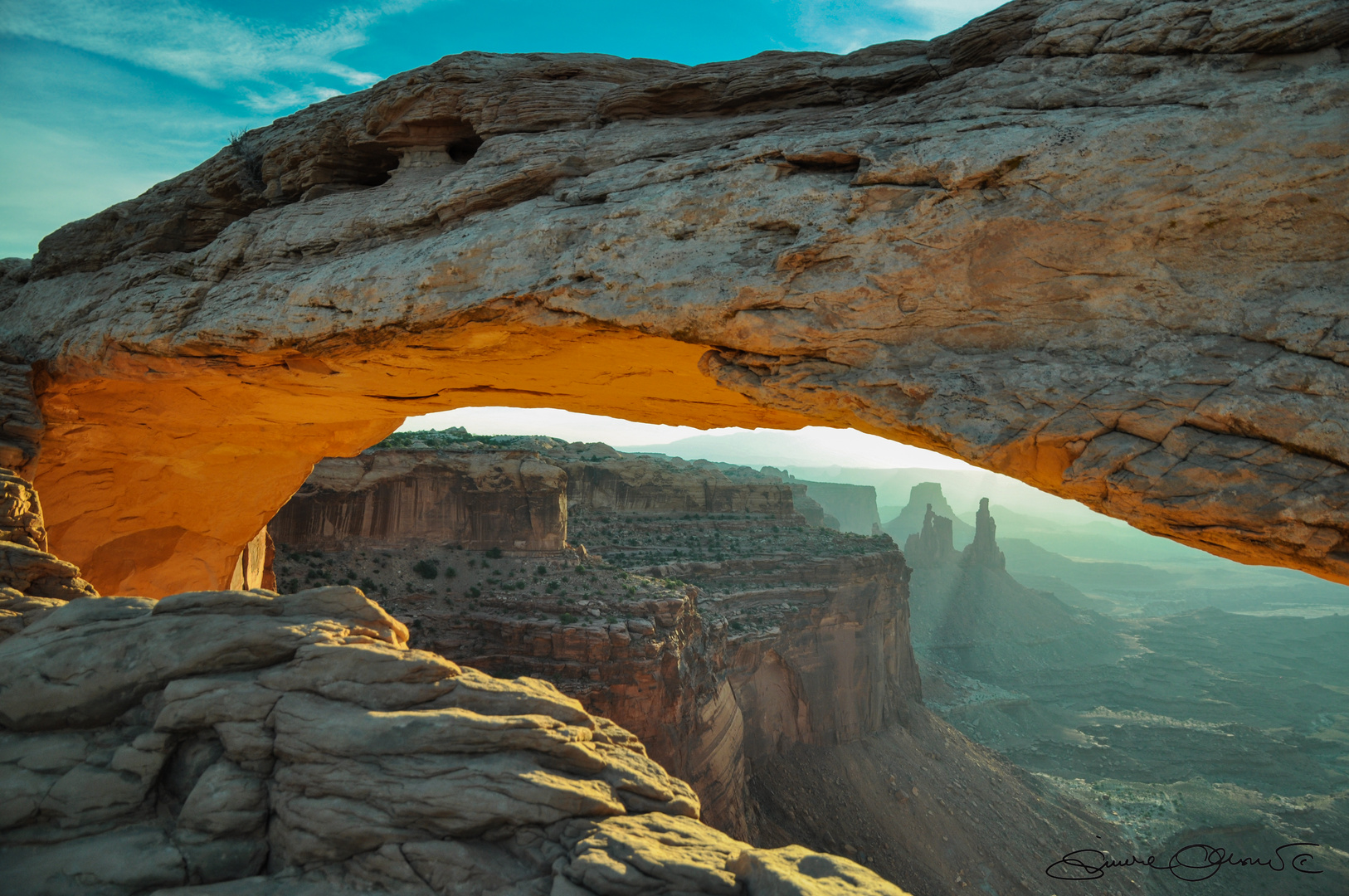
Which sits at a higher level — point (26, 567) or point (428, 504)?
point (26, 567)

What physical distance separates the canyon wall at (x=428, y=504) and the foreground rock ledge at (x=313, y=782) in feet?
69.1

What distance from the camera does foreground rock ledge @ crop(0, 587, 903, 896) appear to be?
427 centimetres

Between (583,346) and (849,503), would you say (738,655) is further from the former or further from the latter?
(849,503)

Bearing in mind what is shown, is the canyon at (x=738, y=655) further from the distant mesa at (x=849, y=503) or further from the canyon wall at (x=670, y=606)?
the distant mesa at (x=849, y=503)

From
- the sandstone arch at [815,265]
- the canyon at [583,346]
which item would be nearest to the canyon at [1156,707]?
the sandstone arch at [815,265]

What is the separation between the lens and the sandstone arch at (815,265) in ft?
17.0

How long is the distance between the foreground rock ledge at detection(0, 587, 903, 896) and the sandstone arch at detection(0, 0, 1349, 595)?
153 inches

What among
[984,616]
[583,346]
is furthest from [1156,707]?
[583,346]

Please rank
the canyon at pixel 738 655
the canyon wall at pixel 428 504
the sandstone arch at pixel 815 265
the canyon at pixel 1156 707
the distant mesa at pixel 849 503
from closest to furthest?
the sandstone arch at pixel 815 265
the canyon at pixel 738 655
the canyon wall at pixel 428 504
the canyon at pixel 1156 707
the distant mesa at pixel 849 503

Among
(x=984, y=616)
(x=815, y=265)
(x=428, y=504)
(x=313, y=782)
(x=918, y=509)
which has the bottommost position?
(x=984, y=616)

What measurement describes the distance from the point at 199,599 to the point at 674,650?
16303mm

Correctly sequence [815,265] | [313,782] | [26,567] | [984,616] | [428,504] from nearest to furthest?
[313,782]
[815,265]
[26,567]
[428,504]
[984,616]

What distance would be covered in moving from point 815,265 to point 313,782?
237 inches

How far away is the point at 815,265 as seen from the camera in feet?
21.6
